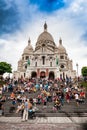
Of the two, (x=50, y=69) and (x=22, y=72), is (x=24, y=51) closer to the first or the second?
(x=22, y=72)

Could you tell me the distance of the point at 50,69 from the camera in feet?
221

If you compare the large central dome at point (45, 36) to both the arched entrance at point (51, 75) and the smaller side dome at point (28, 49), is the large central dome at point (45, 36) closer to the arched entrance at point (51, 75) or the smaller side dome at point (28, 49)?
the smaller side dome at point (28, 49)

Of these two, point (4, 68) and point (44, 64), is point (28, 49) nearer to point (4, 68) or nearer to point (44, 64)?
point (4, 68)

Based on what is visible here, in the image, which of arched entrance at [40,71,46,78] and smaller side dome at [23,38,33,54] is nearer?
arched entrance at [40,71,46,78]

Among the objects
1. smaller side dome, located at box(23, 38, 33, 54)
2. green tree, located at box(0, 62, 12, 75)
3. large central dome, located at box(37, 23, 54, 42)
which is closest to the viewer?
green tree, located at box(0, 62, 12, 75)

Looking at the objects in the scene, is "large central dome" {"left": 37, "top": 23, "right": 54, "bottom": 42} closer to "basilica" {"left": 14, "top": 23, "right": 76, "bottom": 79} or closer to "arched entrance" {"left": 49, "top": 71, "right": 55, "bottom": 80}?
"basilica" {"left": 14, "top": 23, "right": 76, "bottom": 79}

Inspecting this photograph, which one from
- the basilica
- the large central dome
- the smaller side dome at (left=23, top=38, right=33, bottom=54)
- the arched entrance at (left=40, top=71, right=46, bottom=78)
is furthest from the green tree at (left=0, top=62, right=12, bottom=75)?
the large central dome

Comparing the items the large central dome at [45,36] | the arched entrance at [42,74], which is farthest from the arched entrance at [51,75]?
the large central dome at [45,36]

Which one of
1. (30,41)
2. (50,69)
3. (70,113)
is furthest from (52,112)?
(30,41)

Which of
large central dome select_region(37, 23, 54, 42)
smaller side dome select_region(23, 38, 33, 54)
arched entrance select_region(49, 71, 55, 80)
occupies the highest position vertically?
large central dome select_region(37, 23, 54, 42)

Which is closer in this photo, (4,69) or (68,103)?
(68,103)

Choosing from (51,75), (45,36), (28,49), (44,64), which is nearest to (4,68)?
(28,49)

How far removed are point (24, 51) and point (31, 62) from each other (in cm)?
1699

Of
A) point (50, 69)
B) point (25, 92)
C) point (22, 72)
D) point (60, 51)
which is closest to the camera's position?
point (25, 92)
